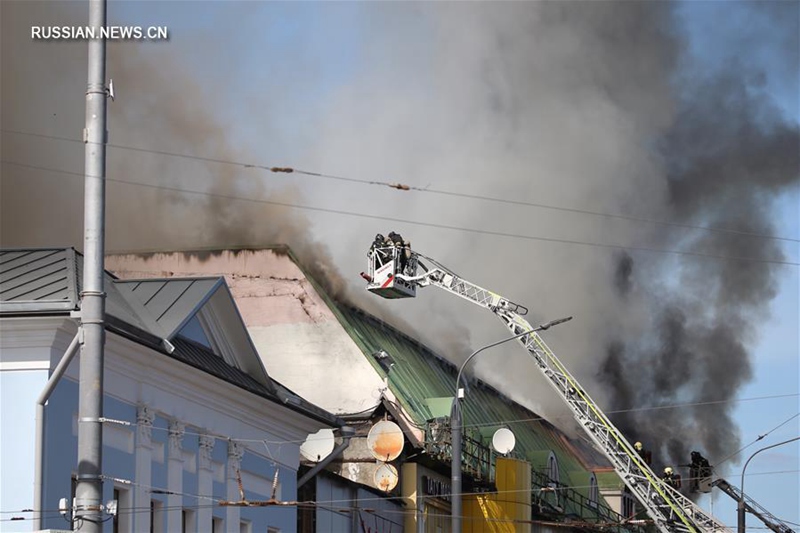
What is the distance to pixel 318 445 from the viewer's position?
33625mm

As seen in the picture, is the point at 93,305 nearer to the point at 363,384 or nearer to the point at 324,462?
the point at 324,462

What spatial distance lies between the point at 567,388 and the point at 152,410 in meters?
21.4

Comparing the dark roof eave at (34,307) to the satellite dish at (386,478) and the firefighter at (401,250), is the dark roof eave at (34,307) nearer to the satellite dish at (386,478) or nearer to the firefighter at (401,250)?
the satellite dish at (386,478)

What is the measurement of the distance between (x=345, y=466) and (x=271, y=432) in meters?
9.12

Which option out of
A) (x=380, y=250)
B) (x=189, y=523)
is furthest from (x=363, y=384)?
(x=189, y=523)

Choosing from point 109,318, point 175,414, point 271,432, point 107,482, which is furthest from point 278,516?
point 109,318

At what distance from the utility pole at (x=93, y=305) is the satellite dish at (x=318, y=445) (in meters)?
18.4

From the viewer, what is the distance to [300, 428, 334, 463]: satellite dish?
33344mm

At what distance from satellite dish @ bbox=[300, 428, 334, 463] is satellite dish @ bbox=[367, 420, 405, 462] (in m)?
2.03

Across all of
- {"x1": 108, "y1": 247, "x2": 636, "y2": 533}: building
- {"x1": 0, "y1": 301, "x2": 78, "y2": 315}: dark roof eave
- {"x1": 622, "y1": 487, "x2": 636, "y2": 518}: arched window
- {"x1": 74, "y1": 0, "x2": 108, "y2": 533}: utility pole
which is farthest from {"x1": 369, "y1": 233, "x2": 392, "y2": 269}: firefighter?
{"x1": 74, "y1": 0, "x2": 108, "y2": 533}: utility pole

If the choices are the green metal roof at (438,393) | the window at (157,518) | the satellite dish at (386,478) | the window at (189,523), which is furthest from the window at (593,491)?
the window at (157,518)

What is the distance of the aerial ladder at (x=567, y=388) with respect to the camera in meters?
44.3

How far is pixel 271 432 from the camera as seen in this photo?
3152 cm

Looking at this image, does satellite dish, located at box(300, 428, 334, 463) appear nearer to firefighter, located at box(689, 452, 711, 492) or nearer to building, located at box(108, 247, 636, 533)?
building, located at box(108, 247, 636, 533)
